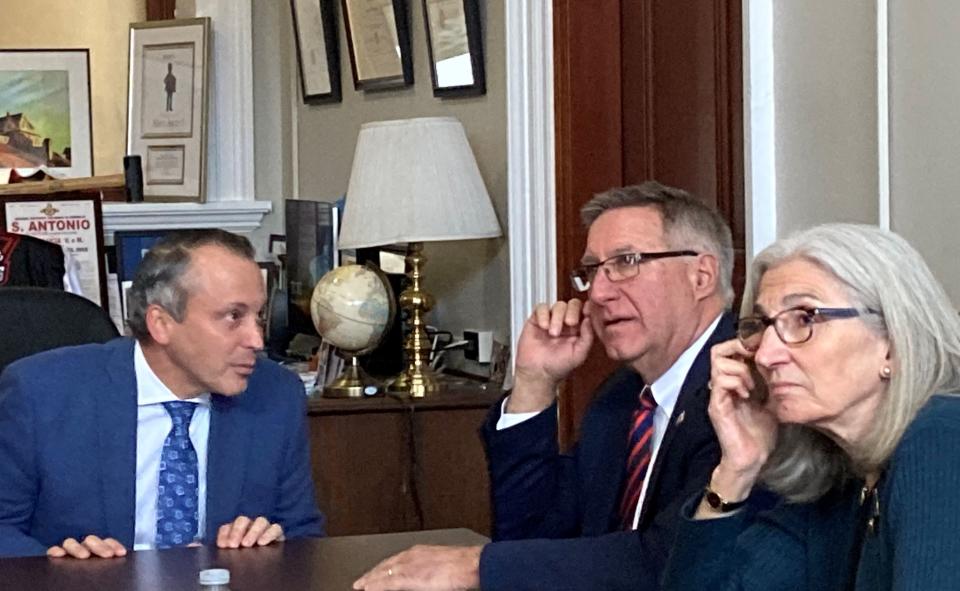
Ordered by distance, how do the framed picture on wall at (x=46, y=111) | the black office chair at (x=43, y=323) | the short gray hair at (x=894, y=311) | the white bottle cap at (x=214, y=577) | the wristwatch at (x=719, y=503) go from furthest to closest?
the framed picture on wall at (x=46, y=111)
the black office chair at (x=43, y=323)
the white bottle cap at (x=214, y=577)
the wristwatch at (x=719, y=503)
the short gray hair at (x=894, y=311)

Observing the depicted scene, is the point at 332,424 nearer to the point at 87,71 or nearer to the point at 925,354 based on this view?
the point at 925,354

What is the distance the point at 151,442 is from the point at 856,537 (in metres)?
1.40

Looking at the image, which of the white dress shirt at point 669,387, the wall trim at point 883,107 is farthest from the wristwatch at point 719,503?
the wall trim at point 883,107

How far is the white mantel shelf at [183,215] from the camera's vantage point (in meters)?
5.78

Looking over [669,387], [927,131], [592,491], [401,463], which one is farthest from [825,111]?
[401,463]

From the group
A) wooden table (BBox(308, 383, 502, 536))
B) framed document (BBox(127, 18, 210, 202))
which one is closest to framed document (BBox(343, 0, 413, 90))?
framed document (BBox(127, 18, 210, 202))

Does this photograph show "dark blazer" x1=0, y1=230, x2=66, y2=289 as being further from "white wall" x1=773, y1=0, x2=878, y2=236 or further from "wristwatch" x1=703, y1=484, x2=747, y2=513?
"wristwatch" x1=703, y1=484, x2=747, y2=513

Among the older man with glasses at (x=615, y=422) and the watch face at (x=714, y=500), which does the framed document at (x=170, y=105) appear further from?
the watch face at (x=714, y=500)

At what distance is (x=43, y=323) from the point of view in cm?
324

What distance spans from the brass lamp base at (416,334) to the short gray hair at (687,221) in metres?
1.56

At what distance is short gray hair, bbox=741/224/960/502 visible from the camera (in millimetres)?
1825

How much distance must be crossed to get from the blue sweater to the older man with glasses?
21cm

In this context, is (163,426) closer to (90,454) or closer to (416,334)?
(90,454)

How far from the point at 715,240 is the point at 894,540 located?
3.28 feet
